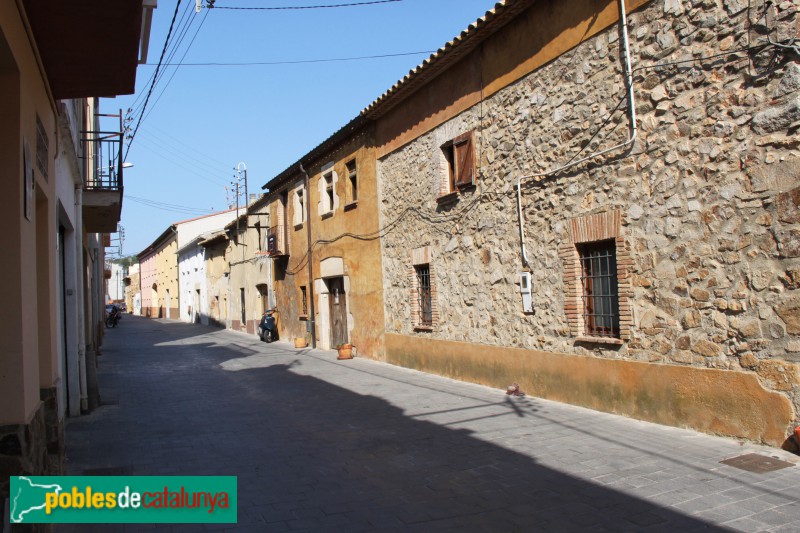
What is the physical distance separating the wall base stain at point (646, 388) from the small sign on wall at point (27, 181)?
6.33 m

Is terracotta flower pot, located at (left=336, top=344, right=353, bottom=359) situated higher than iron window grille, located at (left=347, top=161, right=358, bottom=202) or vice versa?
iron window grille, located at (left=347, top=161, right=358, bottom=202)

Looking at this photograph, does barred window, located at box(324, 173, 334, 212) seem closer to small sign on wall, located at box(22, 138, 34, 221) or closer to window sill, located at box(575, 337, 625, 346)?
window sill, located at box(575, 337, 625, 346)

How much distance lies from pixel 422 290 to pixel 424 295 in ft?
0.41

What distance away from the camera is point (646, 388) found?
286 inches

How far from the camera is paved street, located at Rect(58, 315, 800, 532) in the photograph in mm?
4512

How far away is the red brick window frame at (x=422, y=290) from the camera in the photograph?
12.4 meters

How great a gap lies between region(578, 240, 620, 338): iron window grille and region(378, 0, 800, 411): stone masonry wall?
29 cm

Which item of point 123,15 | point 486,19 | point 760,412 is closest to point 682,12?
point 486,19

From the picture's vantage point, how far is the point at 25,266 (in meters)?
3.90

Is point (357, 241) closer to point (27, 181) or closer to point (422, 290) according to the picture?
point (422, 290)

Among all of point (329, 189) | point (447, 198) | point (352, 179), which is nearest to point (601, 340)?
point (447, 198)

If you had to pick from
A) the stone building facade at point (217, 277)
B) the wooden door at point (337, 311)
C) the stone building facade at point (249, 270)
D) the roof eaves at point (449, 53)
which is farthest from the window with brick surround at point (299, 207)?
the stone building facade at point (217, 277)

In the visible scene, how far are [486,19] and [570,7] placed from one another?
5.15ft

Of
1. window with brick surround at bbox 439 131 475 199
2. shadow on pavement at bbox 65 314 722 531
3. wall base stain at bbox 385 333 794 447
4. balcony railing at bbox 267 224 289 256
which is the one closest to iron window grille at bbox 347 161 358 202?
window with brick surround at bbox 439 131 475 199
